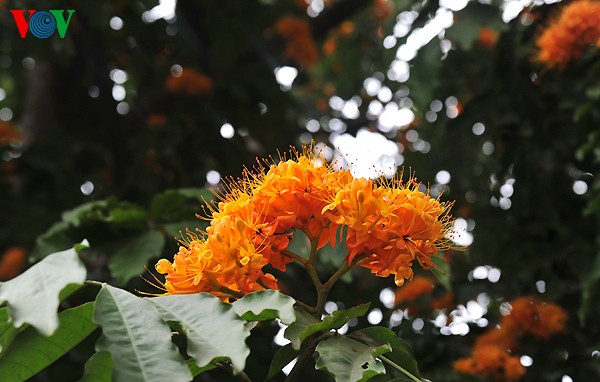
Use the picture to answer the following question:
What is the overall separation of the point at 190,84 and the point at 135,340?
3.30 metres

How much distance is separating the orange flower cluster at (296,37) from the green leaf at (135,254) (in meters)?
2.61

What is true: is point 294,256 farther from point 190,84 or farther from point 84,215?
point 190,84

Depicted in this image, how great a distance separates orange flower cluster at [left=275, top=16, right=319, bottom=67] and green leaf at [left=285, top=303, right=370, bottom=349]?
3.67 meters

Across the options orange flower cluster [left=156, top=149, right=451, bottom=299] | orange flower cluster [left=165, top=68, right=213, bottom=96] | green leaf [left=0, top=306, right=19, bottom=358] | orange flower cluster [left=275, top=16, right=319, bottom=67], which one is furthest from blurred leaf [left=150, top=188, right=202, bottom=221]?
orange flower cluster [left=275, top=16, right=319, bottom=67]

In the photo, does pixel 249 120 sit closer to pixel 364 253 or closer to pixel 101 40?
pixel 101 40

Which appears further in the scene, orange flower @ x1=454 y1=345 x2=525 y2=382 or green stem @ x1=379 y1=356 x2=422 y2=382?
orange flower @ x1=454 y1=345 x2=525 y2=382

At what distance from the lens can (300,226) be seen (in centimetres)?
158

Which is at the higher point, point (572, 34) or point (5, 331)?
point (5, 331)

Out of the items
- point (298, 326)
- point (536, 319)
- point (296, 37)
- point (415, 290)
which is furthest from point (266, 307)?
point (296, 37)

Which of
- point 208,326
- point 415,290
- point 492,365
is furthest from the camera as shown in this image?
point 415,290

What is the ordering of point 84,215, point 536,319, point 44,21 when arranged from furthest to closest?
point 44,21 → point 536,319 → point 84,215

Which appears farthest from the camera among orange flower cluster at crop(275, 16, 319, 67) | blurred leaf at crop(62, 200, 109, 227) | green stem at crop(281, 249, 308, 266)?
orange flower cluster at crop(275, 16, 319, 67)

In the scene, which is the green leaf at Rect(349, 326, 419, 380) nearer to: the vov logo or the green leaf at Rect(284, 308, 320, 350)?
the green leaf at Rect(284, 308, 320, 350)

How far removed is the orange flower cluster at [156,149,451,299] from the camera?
1.46 m
